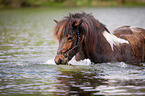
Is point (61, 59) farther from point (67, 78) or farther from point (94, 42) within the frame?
point (94, 42)

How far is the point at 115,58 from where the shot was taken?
980 cm

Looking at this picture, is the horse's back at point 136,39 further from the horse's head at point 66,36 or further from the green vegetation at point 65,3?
the green vegetation at point 65,3

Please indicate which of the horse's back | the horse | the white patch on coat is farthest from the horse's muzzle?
the horse's back

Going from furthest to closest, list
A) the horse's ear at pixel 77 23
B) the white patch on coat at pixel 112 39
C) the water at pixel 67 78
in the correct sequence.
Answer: the white patch on coat at pixel 112 39, the horse's ear at pixel 77 23, the water at pixel 67 78

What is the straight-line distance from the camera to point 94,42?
9.42 m

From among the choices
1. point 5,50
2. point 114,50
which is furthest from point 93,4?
point 114,50

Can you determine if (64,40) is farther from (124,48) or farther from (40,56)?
(40,56)

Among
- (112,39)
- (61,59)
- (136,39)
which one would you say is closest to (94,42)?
(112,39)

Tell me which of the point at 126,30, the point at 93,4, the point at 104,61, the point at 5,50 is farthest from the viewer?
the point at 93,4

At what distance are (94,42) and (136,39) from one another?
168 centimetres

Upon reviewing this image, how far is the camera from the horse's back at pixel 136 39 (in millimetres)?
10219

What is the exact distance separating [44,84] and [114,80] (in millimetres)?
1872

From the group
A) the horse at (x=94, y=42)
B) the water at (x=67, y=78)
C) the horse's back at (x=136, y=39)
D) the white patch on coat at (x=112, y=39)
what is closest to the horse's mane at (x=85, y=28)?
the horse at (x=94, y=42)

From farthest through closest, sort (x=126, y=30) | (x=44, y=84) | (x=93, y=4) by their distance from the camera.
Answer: (x=93, y=4), (x=126, y=30), (x=44, y=84)
